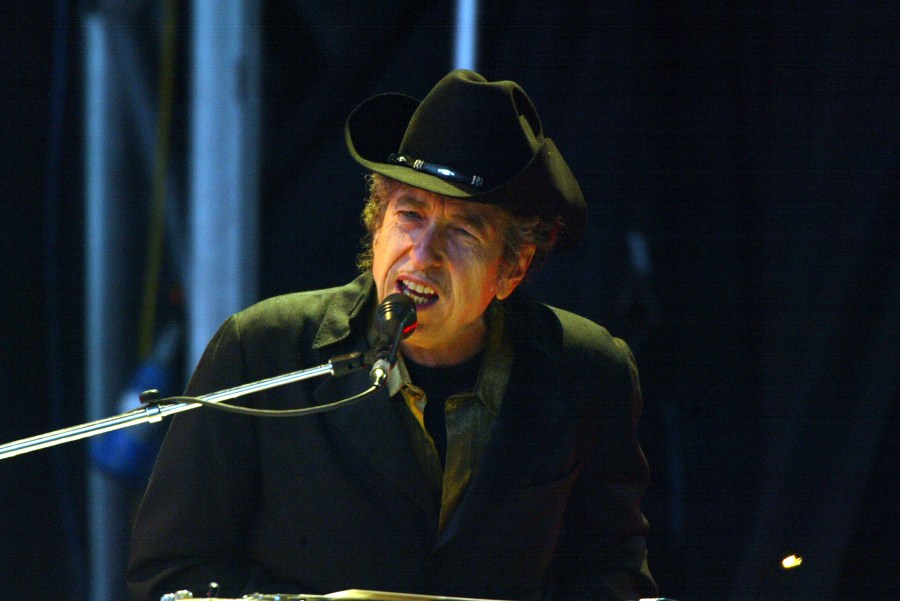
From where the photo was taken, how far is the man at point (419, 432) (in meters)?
2.30

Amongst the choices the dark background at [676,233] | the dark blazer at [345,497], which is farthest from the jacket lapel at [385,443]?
the dark background at [676,233]

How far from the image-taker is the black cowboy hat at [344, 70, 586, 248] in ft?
7.59

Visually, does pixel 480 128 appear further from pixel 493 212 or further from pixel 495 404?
pixel 495 404

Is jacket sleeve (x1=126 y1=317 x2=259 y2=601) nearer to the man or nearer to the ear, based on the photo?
the man

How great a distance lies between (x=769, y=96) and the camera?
300cm

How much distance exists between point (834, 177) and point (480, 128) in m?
1.21

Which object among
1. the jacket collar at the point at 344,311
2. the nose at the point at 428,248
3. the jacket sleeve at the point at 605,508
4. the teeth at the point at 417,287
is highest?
the nose at the point at 428,248

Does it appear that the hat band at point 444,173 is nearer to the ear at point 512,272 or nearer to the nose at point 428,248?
the nose at point 428,248

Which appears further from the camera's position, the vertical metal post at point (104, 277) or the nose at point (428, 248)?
the vertical metal post at point (104, 277)

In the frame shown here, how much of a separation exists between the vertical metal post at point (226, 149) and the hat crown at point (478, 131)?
3.12 feet

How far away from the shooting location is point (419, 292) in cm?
230

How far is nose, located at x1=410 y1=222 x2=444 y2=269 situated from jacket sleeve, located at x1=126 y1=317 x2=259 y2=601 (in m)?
0.53

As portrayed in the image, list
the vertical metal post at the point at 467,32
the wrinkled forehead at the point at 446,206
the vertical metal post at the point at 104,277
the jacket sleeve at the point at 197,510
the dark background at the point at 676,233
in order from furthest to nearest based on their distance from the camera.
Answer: the vertical metal post at the point at 104,277 < the vertical metal post at the point at 467,32 < the dark background at the point at 676,233 < the wrinkled forehead at the point at 446,206 < the jacket sleeve at the point at 197,510

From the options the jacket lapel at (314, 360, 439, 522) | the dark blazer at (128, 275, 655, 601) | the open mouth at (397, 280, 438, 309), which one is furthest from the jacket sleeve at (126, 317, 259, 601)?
the open mouth at (397, 280, 438, 309)
